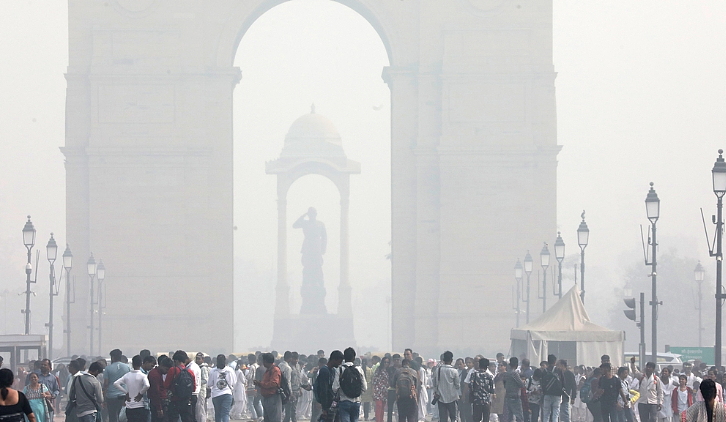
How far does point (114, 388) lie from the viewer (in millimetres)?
16719

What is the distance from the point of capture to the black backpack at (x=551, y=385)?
63.4 feet

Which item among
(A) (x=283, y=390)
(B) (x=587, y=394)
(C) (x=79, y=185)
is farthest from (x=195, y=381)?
(C) (x=79, y=185)

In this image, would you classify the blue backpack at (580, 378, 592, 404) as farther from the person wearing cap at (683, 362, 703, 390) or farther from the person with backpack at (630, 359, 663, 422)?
the person wearing cap at (683, 362, 703, 390)

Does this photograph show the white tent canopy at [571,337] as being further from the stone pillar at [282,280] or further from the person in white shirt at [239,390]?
the stone pillar at [282,280]

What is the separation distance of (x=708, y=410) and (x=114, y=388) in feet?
27.6

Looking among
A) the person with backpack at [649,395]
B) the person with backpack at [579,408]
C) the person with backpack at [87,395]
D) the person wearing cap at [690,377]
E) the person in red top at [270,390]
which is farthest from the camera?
the person with backpack at [579,408]

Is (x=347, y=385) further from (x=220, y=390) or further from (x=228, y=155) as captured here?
(x=228, y=155)

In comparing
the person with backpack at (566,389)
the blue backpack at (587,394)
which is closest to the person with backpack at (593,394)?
the blue backpack at (587,394)

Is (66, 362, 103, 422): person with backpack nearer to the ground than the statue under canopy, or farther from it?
nearer to the ground

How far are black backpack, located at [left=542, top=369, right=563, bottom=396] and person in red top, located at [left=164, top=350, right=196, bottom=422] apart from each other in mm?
5803

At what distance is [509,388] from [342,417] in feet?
17.7

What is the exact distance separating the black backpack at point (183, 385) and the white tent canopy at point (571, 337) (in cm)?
1094

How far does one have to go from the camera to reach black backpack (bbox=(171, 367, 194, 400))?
1589 centimetres

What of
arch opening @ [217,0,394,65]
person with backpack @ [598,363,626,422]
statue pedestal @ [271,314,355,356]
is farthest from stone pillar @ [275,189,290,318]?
person with backpack @ [598,363,626,422]
